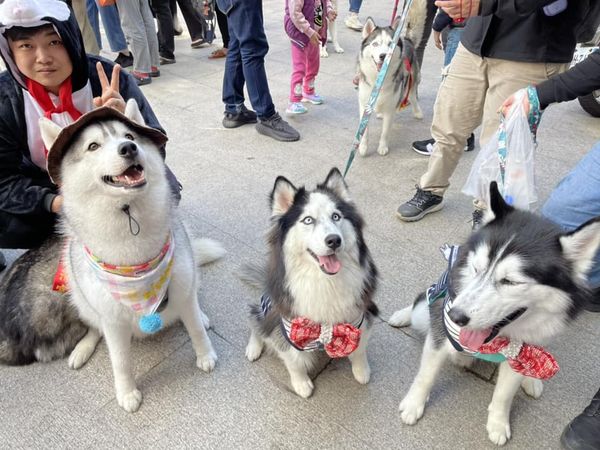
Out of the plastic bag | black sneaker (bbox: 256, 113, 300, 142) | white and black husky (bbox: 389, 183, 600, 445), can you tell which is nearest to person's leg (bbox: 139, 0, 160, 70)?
black sneaker (bbox: 256, 113, 300, 142)

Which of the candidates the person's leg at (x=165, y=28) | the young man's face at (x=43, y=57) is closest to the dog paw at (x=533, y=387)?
the young man's face at (x=43, y=57)

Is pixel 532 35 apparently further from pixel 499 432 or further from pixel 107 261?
pixel 107 261

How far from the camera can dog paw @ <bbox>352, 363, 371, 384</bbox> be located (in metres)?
1.97

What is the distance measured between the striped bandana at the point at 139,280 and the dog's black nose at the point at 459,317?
1.17m

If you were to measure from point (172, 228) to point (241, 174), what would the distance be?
76.0 inches

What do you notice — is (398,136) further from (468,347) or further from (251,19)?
(468,347)

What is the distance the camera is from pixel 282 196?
174cm

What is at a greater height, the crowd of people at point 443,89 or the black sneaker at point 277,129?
the crowd of people at point 443,89

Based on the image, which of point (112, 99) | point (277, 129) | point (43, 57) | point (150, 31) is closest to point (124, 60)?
point (150, 31)

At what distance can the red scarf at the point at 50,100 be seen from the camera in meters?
1.94

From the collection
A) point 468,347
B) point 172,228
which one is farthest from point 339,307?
point 172,228

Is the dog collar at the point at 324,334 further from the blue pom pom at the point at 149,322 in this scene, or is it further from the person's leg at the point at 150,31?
the person's leg at the point at 150,31

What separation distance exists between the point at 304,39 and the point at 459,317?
3838 mm

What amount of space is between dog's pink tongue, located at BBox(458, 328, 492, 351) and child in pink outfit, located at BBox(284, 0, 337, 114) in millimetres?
3621
